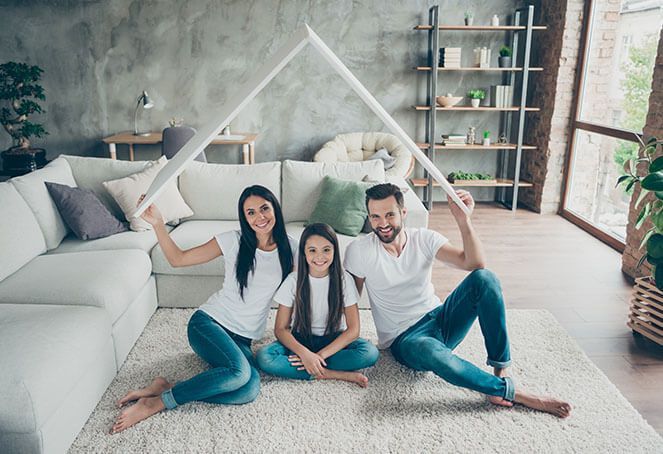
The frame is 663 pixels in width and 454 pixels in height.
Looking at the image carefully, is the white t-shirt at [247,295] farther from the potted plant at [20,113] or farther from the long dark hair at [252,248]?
the potted plant at [20,113]

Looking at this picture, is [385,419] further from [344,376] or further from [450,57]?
[450,57]

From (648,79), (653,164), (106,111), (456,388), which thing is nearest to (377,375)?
(456,388)

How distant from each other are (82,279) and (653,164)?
2778 millimetres

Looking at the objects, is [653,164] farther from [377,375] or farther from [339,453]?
[339,453]

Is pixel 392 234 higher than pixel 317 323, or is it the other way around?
pixel 392 234

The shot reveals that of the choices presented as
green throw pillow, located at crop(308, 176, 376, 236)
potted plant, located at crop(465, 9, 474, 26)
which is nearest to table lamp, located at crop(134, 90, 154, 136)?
green throw pillow, located at crop(308, 176, 376, 236)

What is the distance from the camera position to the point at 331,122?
5.97 metres

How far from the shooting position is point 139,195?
3.47 m

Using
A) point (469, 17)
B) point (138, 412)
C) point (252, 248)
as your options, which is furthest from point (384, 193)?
point (469, 17)

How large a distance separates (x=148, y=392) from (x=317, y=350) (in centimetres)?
74

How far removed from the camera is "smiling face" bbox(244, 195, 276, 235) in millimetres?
2398

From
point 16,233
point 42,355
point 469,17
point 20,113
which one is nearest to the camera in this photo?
point 42,355

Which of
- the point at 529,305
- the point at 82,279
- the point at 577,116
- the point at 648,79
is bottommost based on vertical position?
the point at 529,305

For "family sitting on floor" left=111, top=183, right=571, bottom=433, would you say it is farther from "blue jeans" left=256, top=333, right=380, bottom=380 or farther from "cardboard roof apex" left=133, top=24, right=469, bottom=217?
"cardboard roof apex" left=133, top=24, right=469, bottom=217
